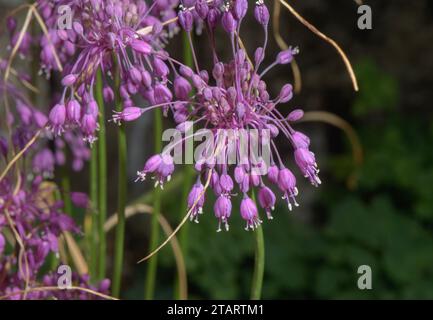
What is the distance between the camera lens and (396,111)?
3.41m

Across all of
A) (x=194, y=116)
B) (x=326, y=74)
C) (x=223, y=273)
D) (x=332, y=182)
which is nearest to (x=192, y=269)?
(x=223, y=273)

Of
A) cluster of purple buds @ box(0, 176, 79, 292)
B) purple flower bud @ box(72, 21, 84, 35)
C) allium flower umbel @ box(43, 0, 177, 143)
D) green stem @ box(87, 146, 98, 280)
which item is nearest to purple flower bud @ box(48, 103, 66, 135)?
allium flower umbel @ box(43, 0, 177, 143)

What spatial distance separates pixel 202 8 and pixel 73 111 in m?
0.26

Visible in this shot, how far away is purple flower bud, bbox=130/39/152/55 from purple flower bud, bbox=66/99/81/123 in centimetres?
13

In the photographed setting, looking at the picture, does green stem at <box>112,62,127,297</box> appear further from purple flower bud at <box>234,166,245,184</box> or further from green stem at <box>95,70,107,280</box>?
purple flower bud at <box>234,166,245,184</box>

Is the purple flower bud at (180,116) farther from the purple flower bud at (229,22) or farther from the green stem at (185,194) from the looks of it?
the green stem at (185,194)

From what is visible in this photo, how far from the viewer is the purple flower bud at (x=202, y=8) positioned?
1183 millimetres

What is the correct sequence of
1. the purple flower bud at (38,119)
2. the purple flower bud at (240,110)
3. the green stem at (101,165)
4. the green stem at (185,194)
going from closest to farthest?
1. the purple flower bud at (240,110)
2. the green stem at (101,165)
3. the purple flower bud at (38,119)
4. the green stem at (185,194)

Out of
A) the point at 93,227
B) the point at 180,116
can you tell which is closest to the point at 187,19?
the point at 180,116

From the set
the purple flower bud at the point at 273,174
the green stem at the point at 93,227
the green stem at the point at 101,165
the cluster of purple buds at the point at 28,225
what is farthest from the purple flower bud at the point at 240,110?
the green stem at the point at 93,227

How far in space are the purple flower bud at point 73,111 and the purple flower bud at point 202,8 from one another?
24cm

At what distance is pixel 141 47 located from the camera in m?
1.23

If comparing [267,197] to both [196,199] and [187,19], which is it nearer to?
[196,199]
